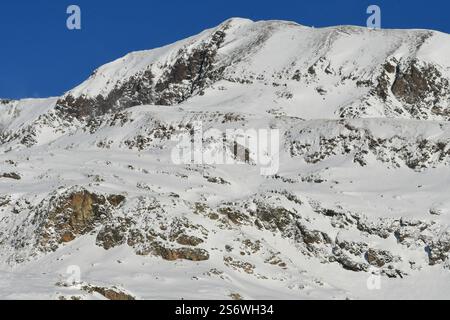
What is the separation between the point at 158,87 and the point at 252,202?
223ft

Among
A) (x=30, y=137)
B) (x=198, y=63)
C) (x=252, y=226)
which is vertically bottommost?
(x=252, y=226)

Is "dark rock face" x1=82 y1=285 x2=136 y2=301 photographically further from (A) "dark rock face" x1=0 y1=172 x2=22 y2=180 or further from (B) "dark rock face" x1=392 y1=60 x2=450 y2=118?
(B) "dark rock face" x1=392 y1=60 x2=450 y2=118

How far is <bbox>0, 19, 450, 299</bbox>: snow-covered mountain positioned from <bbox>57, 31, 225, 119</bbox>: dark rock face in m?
14.7

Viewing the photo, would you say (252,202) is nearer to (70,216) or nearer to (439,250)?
(70,216)

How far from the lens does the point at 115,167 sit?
8381 centimetres

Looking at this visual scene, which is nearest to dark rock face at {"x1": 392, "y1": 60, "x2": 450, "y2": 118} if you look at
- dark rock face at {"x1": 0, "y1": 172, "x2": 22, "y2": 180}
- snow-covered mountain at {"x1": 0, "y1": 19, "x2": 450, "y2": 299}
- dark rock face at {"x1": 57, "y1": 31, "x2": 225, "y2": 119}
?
snow-covered mountain at {"x1": 0, "y1": 19, "x2": 450, "y2": 299}

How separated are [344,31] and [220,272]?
81.7 metres

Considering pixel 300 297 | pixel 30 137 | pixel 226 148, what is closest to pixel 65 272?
pixel 300 297

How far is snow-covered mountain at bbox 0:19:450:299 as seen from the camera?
213 ft

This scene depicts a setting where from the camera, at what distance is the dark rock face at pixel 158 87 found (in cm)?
13750

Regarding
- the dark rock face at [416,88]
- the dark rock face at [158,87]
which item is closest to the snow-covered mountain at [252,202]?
the dark rock face at [416,88]

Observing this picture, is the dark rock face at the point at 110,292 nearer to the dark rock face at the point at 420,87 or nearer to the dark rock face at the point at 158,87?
the dark rock face at the point at 420,87

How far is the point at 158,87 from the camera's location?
140750 mm
